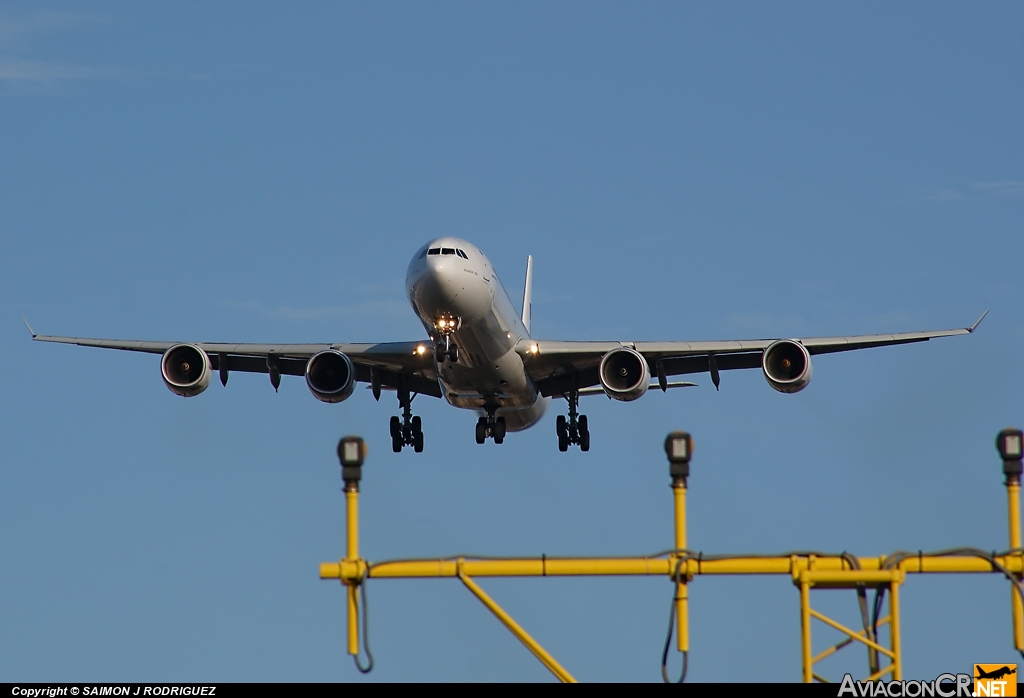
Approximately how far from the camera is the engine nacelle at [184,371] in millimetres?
44156

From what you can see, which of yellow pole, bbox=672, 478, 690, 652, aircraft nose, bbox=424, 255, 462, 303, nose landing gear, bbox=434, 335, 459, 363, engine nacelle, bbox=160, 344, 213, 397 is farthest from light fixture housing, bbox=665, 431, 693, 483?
engine nacelle, bbox=160, 344, 213, 397

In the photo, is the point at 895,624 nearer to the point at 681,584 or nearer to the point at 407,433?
the point at 681,584

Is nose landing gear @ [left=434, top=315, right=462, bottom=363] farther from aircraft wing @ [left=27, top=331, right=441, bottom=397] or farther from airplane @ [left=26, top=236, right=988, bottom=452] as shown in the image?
aircraft wing @ [left=27, top=331, right=441, bottom=397]

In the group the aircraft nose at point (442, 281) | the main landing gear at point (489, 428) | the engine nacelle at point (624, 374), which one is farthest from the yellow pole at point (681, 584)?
the main landing gear at point (489, 428)

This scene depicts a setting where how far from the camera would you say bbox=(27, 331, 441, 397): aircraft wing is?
147ft

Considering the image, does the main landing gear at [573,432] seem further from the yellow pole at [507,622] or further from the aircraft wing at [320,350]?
the yellow pole at [507,622]

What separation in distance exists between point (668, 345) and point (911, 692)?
30451 mm

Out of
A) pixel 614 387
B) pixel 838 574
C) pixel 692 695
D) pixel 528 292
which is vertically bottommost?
pixel 692 695

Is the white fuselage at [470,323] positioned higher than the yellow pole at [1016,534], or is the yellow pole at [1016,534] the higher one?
the white fuselage at [470,323]

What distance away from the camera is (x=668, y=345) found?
45.0 m

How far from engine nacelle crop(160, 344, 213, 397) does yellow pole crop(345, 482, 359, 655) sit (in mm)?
28476

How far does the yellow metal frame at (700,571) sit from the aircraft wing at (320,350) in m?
28.5

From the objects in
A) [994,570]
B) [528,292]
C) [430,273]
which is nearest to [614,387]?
[430,273]

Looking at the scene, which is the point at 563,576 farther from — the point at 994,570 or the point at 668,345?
the point at 668,345
